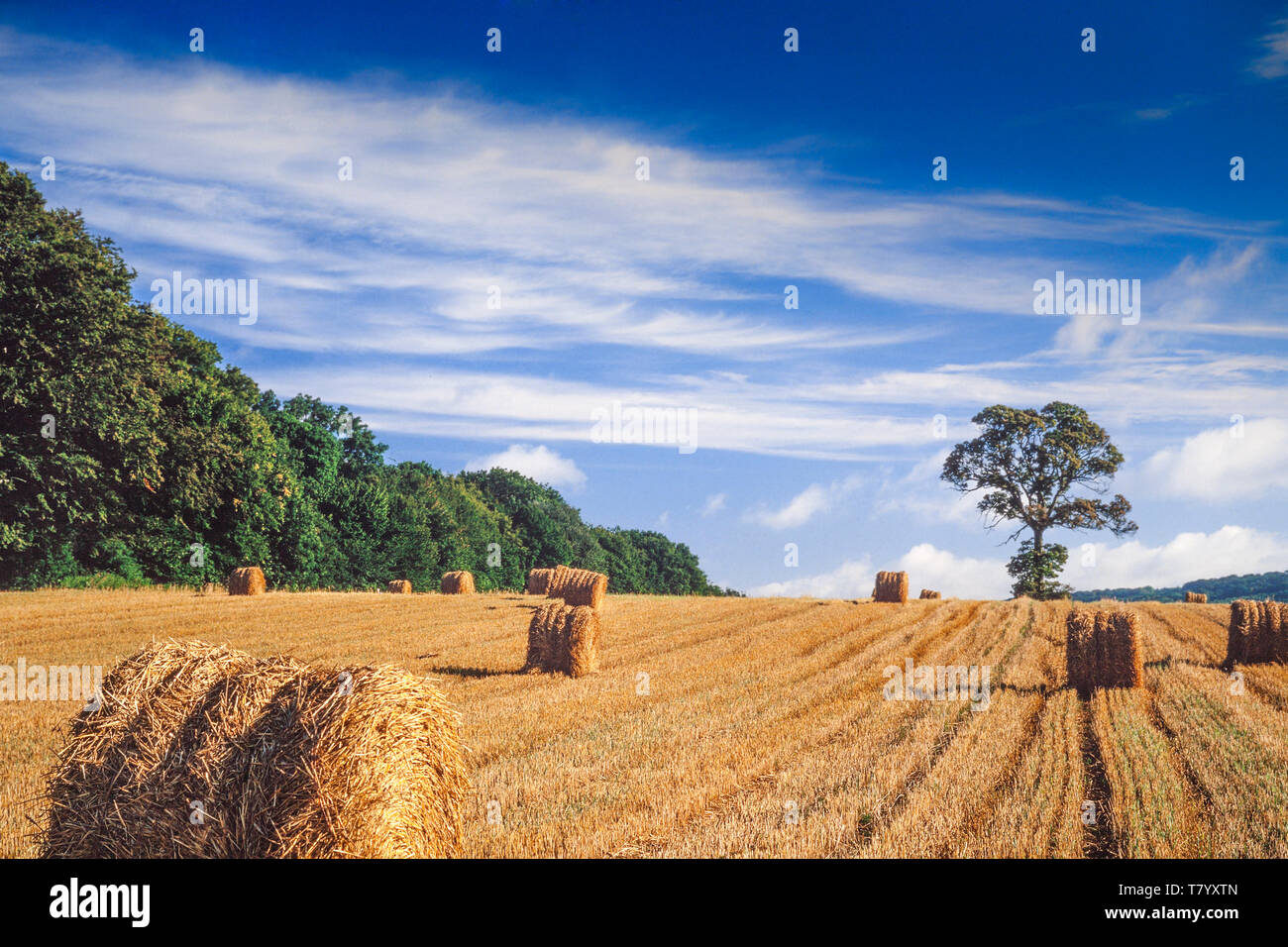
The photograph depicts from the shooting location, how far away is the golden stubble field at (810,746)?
833 centimetres

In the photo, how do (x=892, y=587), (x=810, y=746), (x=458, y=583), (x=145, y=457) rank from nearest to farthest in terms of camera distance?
(x=810, y=746) < (x=145, y=457) < (x=892, y=587) < (x=458, y=583)

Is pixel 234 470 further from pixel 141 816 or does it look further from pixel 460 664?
pixel 141 816

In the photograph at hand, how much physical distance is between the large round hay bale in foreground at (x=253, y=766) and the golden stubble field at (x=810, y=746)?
740mm

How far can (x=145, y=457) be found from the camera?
3391 centimetres

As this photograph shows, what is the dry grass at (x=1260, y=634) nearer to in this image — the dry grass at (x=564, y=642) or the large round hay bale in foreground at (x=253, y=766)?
the dry grass at (x=564, y=642)

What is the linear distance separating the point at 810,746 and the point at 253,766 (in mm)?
7365

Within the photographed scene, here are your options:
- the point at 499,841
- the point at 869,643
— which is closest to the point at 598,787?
the point at 499,841

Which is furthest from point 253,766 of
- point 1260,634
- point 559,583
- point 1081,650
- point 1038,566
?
point 1038,566

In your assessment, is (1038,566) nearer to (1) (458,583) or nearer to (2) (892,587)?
(2) (892,587)

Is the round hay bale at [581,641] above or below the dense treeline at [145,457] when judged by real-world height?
below

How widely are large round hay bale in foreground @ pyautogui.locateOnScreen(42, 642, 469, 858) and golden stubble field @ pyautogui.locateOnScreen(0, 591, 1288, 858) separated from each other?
740 millimetres

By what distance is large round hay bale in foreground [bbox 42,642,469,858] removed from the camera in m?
7.02

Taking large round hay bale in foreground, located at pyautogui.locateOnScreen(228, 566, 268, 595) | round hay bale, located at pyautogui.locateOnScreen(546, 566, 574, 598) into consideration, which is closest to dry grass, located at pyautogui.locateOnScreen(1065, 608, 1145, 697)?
round hay bale, located at pyautogui.locateOnScreen(546, 566, 574, 598)

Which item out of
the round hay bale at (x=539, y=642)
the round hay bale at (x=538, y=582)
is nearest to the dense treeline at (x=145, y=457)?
the round hay bale at (x=538, y=582)
